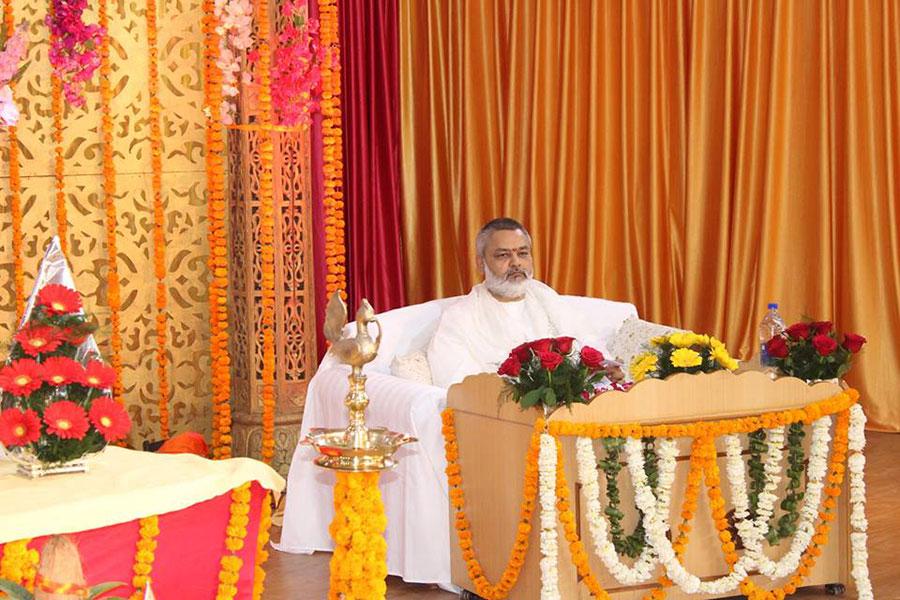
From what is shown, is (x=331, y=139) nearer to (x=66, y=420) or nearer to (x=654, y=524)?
(x=654, y=524)

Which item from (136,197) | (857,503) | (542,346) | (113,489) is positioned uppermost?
(136,197)

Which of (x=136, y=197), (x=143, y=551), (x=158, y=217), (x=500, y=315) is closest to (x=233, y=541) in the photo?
(x=143, y=551)

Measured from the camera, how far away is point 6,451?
3.82m

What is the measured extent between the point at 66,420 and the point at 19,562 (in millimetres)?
401

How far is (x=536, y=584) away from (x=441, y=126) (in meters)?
4.54

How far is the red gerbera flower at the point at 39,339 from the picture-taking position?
3.77 metres

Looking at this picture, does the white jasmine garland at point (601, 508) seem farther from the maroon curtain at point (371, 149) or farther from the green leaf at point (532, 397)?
the maroon curtain at point (371, 149)

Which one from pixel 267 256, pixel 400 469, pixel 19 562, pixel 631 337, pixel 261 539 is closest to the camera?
pixel 19 562

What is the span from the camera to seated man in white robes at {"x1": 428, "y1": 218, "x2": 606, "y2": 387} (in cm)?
614

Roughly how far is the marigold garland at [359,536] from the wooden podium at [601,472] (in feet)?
3.53

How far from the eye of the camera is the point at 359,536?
3859 mm

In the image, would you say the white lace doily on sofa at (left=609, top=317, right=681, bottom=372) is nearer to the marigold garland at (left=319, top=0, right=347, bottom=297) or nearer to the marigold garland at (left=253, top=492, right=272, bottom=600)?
the marigold garland at (left=319, top=0, right=347, bottom=297)

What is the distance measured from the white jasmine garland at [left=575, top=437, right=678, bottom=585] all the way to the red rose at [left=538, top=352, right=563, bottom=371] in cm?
28

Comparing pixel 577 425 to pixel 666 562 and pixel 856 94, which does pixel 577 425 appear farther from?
pixel 856 94
